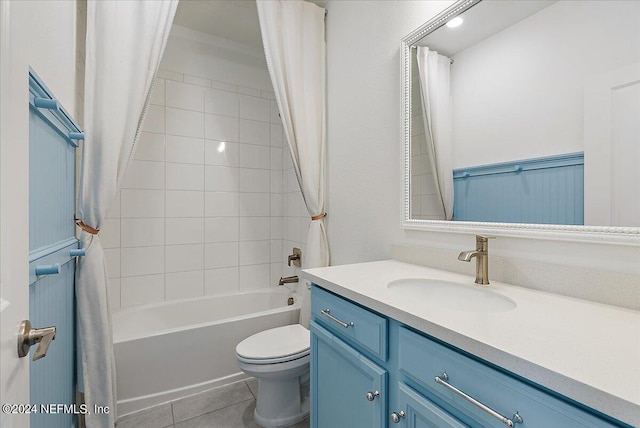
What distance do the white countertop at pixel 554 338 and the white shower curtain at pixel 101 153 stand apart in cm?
124

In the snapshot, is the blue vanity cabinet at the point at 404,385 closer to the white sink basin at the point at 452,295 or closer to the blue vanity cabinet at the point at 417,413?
the blue vanity cabinet at the point at 417,413

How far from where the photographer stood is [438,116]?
1322 millimetres

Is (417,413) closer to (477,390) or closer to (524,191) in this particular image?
(477,390)

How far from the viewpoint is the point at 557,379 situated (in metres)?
0.47

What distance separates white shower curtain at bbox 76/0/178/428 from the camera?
1371mm

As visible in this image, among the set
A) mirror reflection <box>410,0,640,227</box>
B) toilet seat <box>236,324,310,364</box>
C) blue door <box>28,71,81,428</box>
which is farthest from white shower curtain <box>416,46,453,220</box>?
blue door <box>28,71,81,428</box>

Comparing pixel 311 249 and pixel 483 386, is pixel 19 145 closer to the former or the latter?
pixel 483 386

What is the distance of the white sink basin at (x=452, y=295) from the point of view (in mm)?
945

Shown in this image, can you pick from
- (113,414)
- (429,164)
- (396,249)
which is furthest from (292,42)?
(113,414)

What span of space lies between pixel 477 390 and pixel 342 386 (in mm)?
544

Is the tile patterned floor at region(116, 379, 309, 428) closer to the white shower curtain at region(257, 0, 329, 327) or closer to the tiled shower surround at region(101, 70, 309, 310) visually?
the white shower curtain at region(257, 0, 329, 327)

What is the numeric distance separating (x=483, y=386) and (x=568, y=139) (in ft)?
2.58

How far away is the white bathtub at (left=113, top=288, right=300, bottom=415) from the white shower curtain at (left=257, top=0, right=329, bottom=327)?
1.48ft

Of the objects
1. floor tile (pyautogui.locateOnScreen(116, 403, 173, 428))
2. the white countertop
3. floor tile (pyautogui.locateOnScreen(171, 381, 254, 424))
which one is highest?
the white countertop
